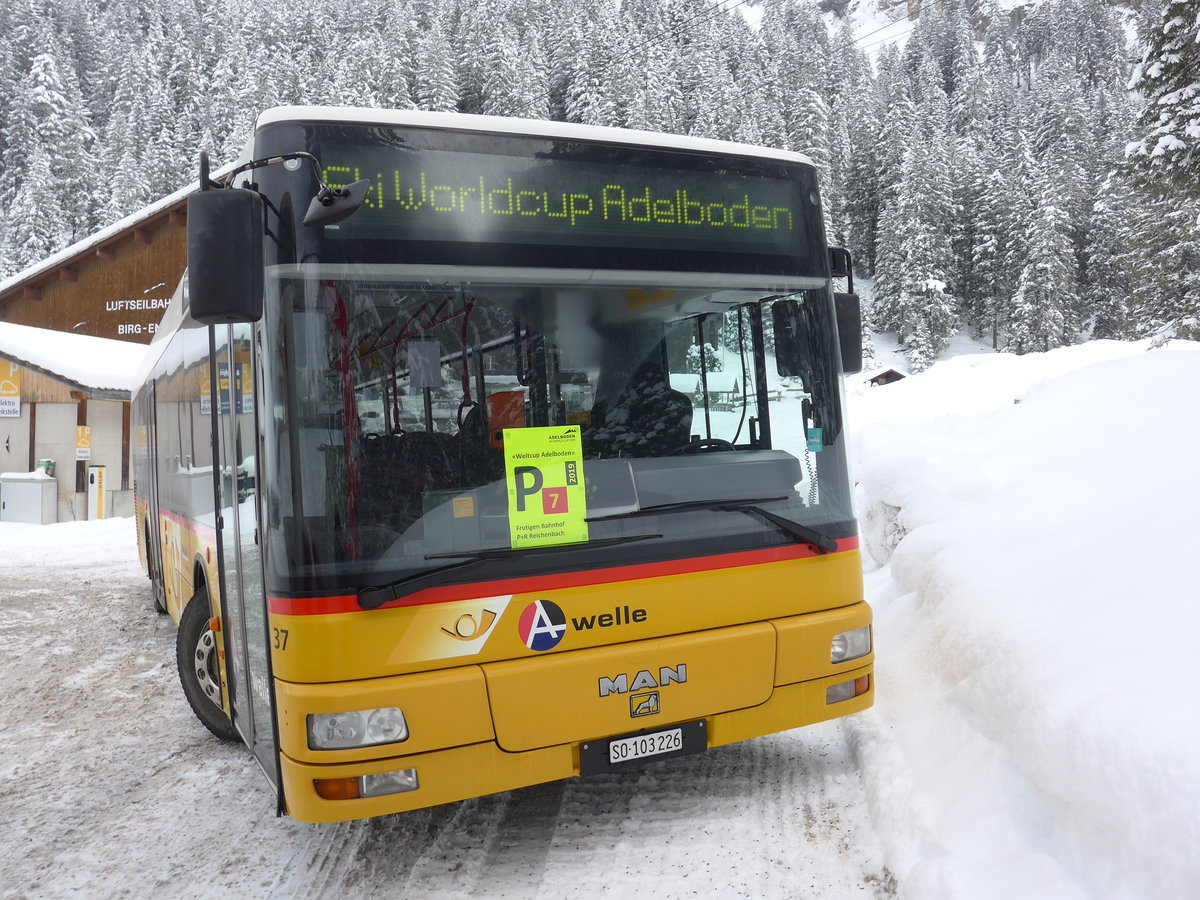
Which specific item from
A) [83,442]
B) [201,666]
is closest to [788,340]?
[201,666]

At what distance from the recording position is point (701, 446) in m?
3.96

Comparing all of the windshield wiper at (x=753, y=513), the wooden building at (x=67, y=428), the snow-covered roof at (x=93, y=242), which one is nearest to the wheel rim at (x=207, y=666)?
the windshield wiper at (x=753, y=513)

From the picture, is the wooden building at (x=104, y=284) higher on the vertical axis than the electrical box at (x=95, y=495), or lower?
higher

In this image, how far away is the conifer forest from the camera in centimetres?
6116

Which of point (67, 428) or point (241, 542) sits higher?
point (67, 428)

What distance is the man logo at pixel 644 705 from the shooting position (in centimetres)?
372

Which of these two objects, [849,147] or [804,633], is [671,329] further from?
[849,147]

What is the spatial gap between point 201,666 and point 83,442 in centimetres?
1943

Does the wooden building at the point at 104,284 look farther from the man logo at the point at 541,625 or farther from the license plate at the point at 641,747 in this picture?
the license plate at the point at 641,747

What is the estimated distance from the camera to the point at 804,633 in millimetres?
4074

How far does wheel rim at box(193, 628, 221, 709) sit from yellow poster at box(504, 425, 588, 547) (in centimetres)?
287

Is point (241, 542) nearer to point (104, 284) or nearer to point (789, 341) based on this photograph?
point (789, 341)

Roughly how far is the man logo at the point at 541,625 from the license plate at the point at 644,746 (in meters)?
0.51

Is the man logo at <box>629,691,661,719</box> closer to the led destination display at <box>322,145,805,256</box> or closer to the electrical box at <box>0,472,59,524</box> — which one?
the led destination display at <box>322,145,805,256</box>
